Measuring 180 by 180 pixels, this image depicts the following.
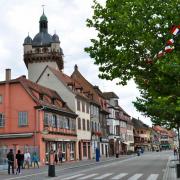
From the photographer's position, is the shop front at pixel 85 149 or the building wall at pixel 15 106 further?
the shop front at pixel 85 149

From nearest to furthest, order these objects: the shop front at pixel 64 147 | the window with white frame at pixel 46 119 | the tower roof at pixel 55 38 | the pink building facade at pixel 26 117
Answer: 1. the pink building facade at pixel 26 117
2. the window with white frame at pixel 46 119
3. the shop front at pixel 64 147
4. the tower roof at pixel 55 38

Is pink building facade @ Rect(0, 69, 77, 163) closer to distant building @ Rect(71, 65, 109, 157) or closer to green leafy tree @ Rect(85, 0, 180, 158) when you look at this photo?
distant building @ Rect(71, 65, 109, 157)

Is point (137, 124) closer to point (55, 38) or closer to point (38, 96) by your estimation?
point (55, 38)

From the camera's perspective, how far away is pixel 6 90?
50.2 metres

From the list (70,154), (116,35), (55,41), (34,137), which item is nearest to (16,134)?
(34,137)

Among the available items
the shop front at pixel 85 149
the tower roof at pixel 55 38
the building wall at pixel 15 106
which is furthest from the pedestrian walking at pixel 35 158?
the tower roof at pixel 55 38

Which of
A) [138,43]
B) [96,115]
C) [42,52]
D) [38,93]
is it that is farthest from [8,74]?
[42,52]

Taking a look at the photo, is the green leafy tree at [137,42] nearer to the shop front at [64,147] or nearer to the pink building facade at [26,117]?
the pink building facade at [26,117]

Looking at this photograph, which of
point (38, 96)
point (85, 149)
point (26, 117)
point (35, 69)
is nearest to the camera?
point (26, 117)

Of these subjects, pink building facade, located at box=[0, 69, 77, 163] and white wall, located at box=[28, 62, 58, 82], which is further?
white wall, located at box=[28, 62, 58, 82]

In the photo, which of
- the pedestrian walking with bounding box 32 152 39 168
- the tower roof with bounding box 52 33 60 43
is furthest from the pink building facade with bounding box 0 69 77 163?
the tower roof with bounding box 52 33 60 43

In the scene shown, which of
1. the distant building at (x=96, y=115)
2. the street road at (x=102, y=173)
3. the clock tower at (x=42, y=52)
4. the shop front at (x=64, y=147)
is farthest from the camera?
the clock tower at (x=42, y=52)

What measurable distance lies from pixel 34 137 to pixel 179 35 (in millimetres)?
32688

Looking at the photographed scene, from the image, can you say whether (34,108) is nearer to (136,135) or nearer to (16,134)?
(16,134)
